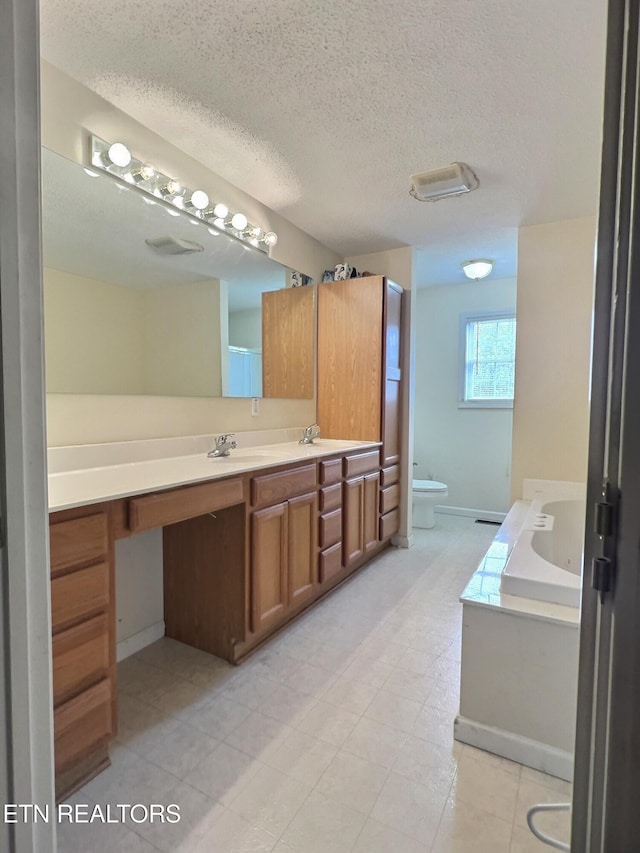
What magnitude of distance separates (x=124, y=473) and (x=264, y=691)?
1027 millimetres

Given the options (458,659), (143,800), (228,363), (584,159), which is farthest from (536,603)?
(584,159)

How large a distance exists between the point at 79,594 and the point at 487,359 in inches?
160

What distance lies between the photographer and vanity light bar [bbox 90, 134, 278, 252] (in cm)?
170

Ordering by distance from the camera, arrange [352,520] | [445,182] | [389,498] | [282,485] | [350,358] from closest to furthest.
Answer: [282,485], [445,182], [352,520], [350,358], [389,498]

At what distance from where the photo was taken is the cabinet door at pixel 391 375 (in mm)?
3002

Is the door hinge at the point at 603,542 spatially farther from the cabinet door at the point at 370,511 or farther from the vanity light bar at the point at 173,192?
the cabinet door at the point at 370,511

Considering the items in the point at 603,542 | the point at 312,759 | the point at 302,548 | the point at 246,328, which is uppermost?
the point at 246,328

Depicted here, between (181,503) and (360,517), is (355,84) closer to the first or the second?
(181,503)

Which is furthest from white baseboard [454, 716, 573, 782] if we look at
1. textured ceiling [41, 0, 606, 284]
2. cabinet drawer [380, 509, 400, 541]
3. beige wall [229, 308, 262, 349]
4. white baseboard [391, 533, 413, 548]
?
textured ceiling [41, 0, 606, 284]

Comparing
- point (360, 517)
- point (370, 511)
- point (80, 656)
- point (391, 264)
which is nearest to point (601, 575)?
point (80, 656)

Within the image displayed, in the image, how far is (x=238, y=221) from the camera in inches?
90.9

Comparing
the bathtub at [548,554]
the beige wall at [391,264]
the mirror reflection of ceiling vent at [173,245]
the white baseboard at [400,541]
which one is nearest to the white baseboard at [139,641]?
the bathtub at [548,554]

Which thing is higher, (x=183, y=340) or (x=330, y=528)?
(x=183, y=340)

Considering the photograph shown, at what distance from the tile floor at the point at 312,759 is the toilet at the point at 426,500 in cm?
181
